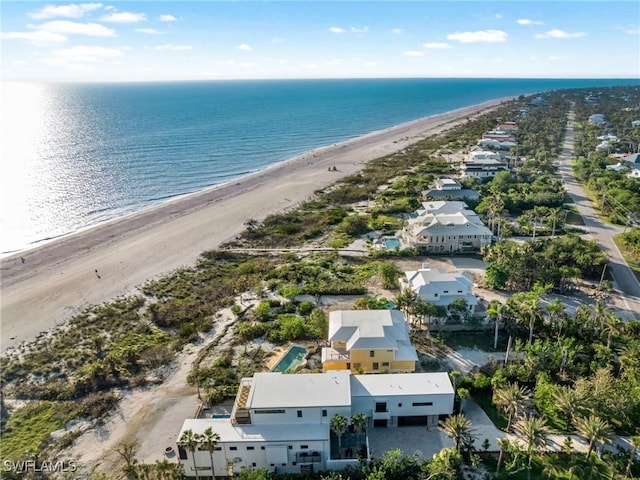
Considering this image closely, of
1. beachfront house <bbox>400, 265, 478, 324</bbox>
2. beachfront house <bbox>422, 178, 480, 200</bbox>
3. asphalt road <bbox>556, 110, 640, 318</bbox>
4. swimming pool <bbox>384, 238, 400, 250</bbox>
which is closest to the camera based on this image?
beachfront house <bbox>400, 265, 478, 324</bbox>

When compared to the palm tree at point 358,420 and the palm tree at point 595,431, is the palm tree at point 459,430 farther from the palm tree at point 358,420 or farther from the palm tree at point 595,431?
the palm tree at point 595,431

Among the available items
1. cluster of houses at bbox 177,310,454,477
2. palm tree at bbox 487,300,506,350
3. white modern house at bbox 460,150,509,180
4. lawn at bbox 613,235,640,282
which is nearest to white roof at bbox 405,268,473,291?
palm tree at bbox 487,300,506,350

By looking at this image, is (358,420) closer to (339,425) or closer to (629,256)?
(339,425)

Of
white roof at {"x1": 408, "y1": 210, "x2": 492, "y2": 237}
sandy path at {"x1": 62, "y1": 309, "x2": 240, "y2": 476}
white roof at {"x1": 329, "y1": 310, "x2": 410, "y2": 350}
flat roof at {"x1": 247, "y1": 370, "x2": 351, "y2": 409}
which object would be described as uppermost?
white roof at {"x1": 408, "y1": 210, "x2": 492, "y2": 237}

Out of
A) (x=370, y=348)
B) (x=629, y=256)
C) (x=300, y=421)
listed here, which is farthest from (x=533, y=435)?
(x=629, y=256)

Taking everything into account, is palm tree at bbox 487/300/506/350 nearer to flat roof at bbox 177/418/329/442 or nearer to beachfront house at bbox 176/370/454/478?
beachfront house at bbox 176/370/454/478

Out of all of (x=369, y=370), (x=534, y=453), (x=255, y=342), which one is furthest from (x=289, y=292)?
(x=534, y=453)

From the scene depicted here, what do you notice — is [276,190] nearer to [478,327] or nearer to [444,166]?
[444,166]

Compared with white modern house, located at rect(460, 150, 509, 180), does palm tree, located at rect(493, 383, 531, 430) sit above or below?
below
